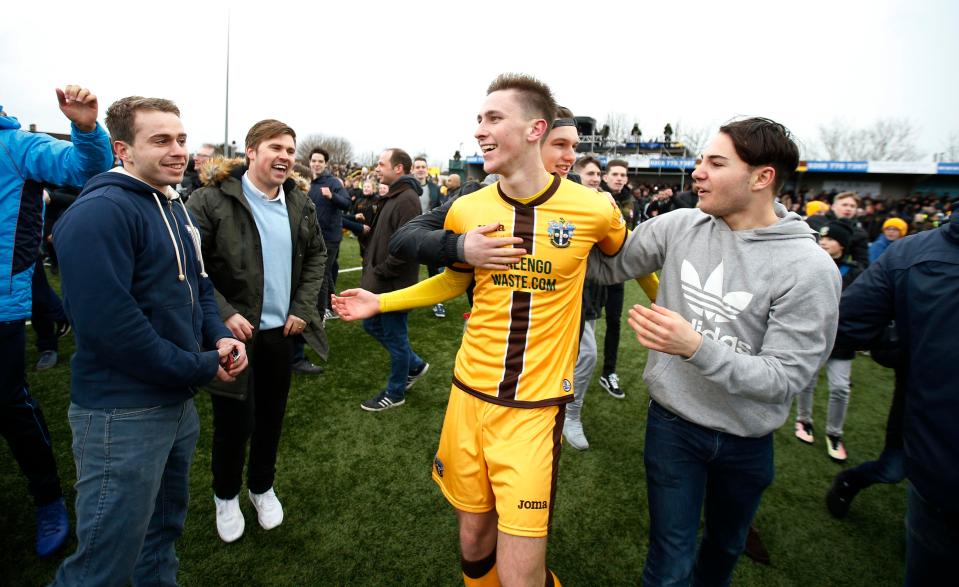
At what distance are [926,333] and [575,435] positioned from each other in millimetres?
2711

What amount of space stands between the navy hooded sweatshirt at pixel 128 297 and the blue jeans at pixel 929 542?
2711 mm

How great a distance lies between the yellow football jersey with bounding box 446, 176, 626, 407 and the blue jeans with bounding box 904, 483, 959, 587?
1.32 meters

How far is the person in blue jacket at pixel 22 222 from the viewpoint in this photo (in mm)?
2297

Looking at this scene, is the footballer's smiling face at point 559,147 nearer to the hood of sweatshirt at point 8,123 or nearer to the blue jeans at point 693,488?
the blue jeans at point 693,488

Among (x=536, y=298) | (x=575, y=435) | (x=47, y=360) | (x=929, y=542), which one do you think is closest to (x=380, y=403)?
(x=575, y=435)

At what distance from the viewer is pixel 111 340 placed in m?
1.64

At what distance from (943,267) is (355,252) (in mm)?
12605

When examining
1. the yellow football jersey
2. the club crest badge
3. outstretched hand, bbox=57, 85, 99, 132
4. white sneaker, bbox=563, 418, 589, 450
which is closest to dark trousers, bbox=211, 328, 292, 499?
outstretched hand, bbox=57, 85, 99, 132

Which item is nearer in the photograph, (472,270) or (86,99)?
(86,99)

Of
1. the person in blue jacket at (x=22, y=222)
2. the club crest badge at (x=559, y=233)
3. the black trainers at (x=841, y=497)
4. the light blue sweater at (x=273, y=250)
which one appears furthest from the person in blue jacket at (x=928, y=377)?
the person in blue jacket at (x=22, y=222)

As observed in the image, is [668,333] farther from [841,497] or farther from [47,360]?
[47,360]

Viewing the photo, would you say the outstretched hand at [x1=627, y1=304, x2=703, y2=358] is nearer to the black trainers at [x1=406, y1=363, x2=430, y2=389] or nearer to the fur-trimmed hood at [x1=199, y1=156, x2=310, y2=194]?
the fur-trimmed hood at [x1=199, y1=156, x2=310, y2=194]

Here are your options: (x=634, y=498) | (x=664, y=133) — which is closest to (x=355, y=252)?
(x=634, y=498)

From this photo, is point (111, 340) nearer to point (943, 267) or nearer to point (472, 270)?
point (472, 270)
